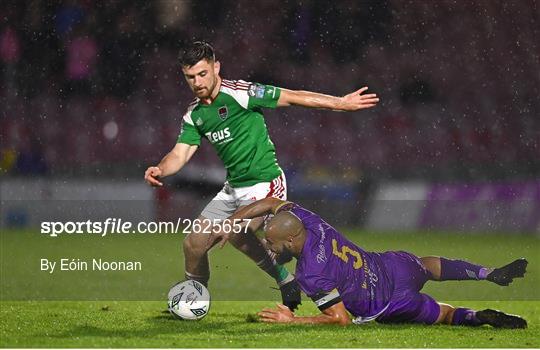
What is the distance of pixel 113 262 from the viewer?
10.7 m

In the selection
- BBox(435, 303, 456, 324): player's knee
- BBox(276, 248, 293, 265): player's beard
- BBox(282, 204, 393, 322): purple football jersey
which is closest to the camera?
BBox(282, 204, 393, 322): purple football jersey

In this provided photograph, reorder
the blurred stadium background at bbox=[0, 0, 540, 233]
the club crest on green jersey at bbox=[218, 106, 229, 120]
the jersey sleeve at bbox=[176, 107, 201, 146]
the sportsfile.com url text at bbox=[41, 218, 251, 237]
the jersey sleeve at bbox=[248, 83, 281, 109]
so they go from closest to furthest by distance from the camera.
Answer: the jersey sleeve at bbox=[248, 83, 281, 109]
the club crest on green jersey at bbox=[218, 106, 229, 120]
the jersey sleeve at bbox=[176, 107, 201, 146]
the sportsfile.com url text at bbox=[41, 218, 251, 237]
the blurred stadium background at bbox=[0, 0, 540, 233]

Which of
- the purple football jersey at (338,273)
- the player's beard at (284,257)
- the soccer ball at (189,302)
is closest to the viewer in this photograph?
the purple football jersey at (338,273)

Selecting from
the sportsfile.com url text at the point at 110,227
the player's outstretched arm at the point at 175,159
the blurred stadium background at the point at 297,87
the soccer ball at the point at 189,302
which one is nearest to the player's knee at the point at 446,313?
the soccer ball at the point at 189,302

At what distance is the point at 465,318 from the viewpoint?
6152 mm

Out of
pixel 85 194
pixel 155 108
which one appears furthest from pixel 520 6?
pixel 85 194

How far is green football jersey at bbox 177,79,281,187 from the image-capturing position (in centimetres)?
668

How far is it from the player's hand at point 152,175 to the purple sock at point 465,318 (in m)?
1.98

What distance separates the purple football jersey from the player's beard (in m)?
0.11

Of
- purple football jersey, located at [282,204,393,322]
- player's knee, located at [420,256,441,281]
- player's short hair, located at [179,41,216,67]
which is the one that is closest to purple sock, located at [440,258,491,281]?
player's knee, located at [420,256,441,281]

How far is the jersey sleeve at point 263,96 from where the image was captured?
6.58 metres

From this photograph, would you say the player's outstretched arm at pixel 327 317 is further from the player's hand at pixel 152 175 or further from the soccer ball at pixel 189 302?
the player's hand at pixel 152 175

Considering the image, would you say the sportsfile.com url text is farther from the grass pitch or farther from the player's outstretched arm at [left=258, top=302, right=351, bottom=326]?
the player's outstretched arm at [left=258, top=302, right=351, bottom=326]

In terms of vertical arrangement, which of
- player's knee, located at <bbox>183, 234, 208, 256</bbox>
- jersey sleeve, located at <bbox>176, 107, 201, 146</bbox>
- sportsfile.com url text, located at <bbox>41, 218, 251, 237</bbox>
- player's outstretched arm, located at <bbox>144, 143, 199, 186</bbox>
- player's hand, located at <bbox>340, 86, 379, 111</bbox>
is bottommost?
sportsfile.com url text, located at <bbox>41, 218, 251, 237</bbox>
